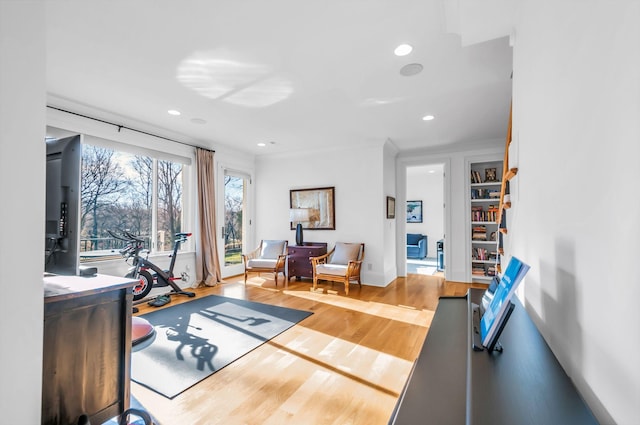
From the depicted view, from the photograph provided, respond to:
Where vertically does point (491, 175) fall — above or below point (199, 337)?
above

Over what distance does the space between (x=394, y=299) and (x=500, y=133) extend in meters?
3.16

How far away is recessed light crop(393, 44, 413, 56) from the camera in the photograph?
231 centimetres

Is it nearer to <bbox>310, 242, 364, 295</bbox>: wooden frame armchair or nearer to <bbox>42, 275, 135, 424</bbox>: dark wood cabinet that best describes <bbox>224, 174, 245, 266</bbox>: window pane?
<bbox>310, 242, 364, 295</bbox>: wooden frame armchair

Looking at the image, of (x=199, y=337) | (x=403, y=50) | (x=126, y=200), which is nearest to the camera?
(x=403, y=50)

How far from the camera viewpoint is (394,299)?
13.9 feet

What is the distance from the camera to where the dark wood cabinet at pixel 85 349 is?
105 centimetres

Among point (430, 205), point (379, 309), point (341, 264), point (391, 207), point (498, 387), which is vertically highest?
point (430, 205)

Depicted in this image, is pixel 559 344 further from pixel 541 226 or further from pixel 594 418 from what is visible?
pixel 541 226

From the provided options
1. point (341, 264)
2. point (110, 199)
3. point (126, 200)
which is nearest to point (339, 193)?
point (341, 264)

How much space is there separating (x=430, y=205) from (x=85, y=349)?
924 centimetres

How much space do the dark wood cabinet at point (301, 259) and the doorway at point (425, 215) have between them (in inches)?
166

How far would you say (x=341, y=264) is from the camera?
5000 mm

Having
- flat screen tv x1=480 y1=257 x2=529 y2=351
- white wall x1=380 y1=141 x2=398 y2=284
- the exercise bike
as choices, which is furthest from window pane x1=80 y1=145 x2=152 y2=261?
flat screen tv x1=480 y1=257 x2=529 y2=351

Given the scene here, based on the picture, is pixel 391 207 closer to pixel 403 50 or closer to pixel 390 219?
pixel 390 219
